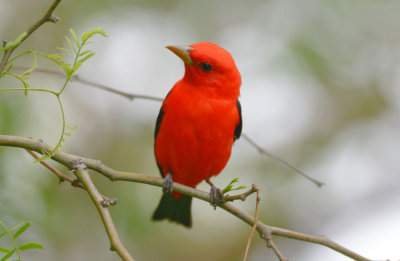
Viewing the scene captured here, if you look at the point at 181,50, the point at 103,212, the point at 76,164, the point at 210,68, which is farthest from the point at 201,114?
the point at 103,212

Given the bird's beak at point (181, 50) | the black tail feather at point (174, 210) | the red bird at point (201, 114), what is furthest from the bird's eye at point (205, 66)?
the black tail feather at point (174, 210)

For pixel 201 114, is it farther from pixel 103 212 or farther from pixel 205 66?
pixel 103 212

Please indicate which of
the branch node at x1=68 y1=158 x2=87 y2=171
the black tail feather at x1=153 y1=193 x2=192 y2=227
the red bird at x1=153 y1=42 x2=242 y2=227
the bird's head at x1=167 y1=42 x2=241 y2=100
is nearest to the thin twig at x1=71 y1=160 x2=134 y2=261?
the branch node at x1=68 y1=158 x2=87 y2=171

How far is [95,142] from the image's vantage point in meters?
7.14

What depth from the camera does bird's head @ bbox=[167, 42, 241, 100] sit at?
4.28 m

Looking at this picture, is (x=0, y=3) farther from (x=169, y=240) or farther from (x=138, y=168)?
(x=169, y=240)

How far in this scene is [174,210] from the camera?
17.3 ft

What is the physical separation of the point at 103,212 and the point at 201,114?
208 cm

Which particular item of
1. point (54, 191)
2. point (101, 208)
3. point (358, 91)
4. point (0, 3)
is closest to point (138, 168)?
point (54, 191)

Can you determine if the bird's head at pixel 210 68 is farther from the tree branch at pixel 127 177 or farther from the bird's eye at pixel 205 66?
the tree branch at pixel 127 177

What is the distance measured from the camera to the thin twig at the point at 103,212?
7.03 ft

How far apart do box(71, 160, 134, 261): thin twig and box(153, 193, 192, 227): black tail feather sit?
8.60 ft

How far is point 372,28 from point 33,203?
558 centimetres

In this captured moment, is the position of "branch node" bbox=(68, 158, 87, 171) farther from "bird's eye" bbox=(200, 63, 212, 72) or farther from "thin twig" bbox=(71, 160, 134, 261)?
"bird's eye" bbox=(200, 63, 212, 72)
